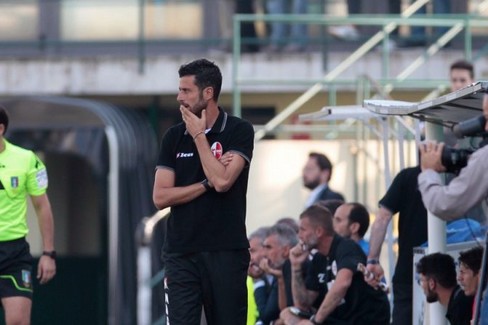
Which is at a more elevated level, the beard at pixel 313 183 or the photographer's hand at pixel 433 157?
the photographer's hand at pixel 433 157

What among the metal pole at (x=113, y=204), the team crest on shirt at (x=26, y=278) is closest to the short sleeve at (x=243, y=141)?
the team crest on shirt at (x=26, y=278)

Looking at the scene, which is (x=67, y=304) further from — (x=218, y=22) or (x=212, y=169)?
(x=212, y=169)

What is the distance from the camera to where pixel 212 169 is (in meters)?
7.64

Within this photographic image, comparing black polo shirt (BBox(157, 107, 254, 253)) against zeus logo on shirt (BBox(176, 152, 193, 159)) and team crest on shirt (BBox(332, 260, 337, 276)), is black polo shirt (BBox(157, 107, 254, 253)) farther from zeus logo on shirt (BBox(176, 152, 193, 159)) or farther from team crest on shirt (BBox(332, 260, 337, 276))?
team crest on shirt (BBox(332, 260, 337, 276))

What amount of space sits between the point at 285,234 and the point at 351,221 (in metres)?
0.60

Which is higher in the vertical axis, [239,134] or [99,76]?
[99,76]

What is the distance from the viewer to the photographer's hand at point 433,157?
6.90 metres

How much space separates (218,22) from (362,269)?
11926 millimetres

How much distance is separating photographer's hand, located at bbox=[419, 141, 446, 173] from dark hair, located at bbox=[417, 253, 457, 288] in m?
1.66

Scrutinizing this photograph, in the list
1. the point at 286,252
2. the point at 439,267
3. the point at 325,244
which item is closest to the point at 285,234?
the point at 286,252

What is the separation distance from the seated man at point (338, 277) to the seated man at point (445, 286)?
4.47 ft

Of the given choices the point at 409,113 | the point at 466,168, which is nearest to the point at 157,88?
the point at 409,113

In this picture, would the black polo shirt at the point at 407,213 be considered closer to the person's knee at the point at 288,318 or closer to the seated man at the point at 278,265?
the person's knee at the point at 288,318

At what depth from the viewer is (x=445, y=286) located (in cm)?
862
